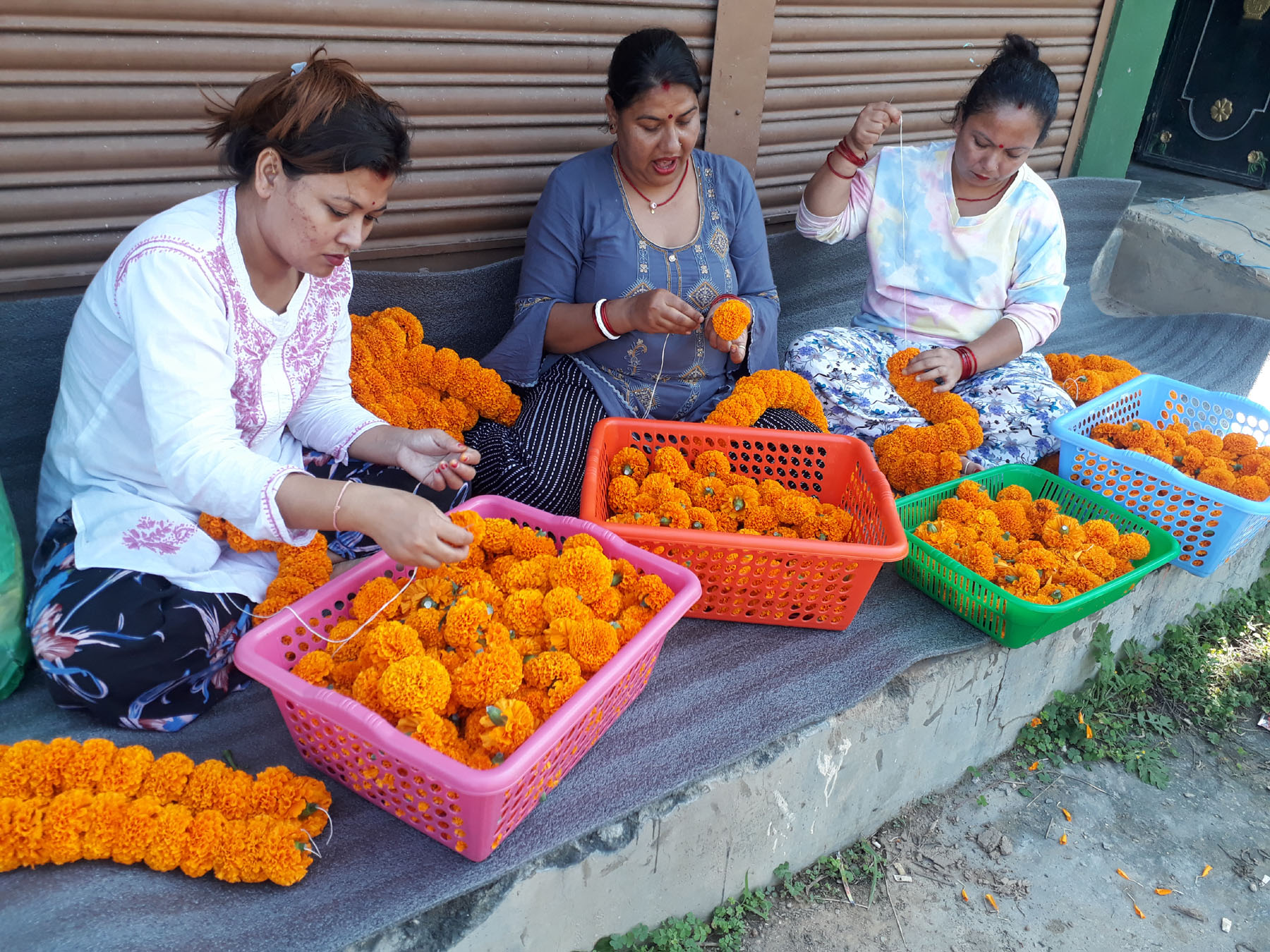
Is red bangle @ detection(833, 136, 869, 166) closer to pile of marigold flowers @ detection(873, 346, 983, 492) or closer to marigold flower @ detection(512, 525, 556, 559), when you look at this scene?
pile of marigold flowers @ detection(873, 346, 983, 492)

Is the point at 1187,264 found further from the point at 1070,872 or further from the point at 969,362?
the point at 1070,872

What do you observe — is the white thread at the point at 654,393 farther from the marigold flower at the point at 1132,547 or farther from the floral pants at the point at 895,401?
the marigold flower at the point at 1132,547

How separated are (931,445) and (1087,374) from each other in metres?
0.96

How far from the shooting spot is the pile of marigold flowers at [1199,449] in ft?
8.07

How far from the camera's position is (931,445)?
258 centimetres

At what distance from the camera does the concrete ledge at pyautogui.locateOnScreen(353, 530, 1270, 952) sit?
1516 millimetres

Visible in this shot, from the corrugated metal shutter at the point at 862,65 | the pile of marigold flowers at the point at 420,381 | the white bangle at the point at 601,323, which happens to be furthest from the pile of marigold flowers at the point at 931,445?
the corrugated metal shutter at the point at 862,65

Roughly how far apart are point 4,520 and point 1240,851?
2792mm

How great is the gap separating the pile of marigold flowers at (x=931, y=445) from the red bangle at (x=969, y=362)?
10 cm

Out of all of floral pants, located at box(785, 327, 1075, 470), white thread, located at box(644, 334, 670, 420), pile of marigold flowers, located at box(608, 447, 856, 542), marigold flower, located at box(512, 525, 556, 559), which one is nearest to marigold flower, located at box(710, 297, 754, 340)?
white thread, located at box(644, 334, 670, 420)

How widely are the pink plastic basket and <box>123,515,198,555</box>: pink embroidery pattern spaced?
1.00 feet

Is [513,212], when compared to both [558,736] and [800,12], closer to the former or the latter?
[800,12]

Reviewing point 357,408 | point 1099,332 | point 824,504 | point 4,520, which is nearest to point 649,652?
point 824,504

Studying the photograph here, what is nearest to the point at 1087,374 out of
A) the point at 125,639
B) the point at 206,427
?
the point at 206,427
